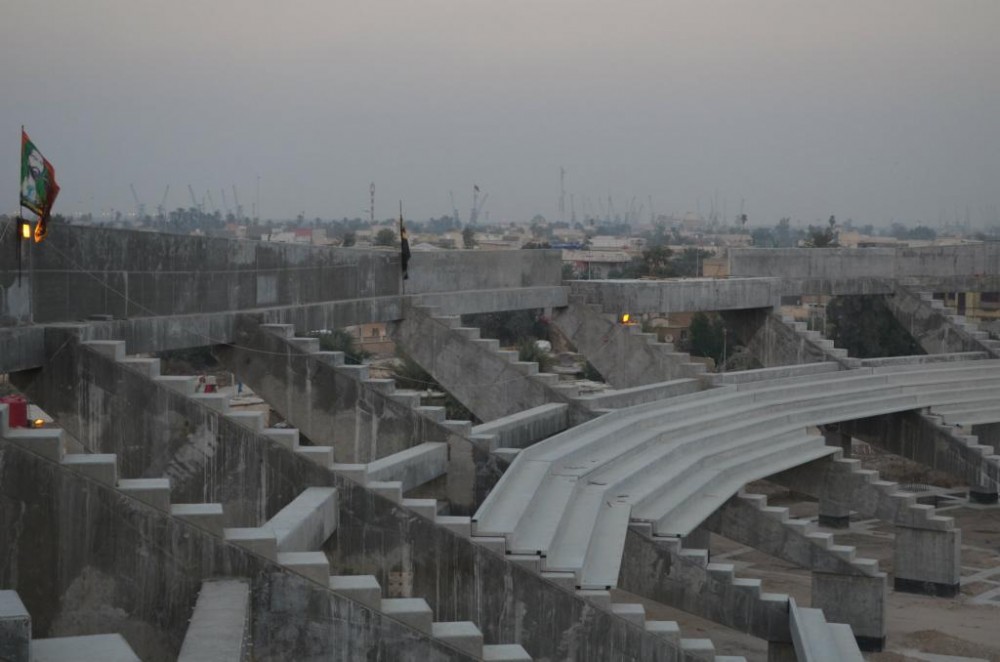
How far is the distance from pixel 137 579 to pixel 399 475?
211 inches

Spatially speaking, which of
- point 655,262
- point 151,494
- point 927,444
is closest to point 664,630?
point 151,494

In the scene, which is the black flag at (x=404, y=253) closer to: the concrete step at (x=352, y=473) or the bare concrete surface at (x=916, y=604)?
the bare concrete surface at (x=916, y=604)

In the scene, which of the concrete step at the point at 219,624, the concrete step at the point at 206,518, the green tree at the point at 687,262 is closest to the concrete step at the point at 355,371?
the concrete step at the point at 206,518

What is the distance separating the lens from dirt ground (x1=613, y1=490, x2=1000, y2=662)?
20750 mm

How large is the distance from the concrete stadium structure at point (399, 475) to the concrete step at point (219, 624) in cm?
3

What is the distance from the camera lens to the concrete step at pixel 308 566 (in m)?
11.9

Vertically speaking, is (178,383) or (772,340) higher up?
(178,383)

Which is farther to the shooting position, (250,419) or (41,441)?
(250,419)

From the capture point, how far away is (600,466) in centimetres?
1978

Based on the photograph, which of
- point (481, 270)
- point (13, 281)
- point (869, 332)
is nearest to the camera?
point (13, 281)

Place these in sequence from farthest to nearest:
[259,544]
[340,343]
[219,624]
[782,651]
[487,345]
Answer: [340,343] → [487,345] → [782,651] → [259,544] → [219,624]

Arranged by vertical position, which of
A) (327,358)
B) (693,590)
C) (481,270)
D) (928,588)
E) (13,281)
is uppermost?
(13,281)

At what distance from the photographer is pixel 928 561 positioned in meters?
23.9

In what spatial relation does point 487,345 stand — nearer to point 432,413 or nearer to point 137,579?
point 432,413
